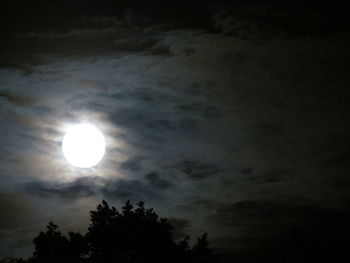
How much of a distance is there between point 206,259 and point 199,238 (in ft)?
4.30

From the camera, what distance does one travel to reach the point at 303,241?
142 feet

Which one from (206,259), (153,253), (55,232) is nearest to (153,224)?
(153,253)

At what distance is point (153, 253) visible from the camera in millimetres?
30672

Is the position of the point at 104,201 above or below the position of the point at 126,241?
above

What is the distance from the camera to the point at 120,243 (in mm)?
30625

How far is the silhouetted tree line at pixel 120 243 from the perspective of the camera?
30.5 meters

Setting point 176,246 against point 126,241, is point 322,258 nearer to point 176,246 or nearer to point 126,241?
point 176,246

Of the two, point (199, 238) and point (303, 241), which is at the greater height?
point (303, 241)

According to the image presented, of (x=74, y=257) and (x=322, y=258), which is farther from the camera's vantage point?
(x=322, y=258)

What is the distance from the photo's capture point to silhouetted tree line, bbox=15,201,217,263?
30.5 metres

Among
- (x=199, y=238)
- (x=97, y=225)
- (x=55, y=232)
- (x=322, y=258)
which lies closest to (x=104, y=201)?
(x=97, y=225)

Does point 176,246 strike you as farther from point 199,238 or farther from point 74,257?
point 74,257

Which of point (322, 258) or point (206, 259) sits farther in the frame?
point (322, 258)

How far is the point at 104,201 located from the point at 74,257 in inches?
147
